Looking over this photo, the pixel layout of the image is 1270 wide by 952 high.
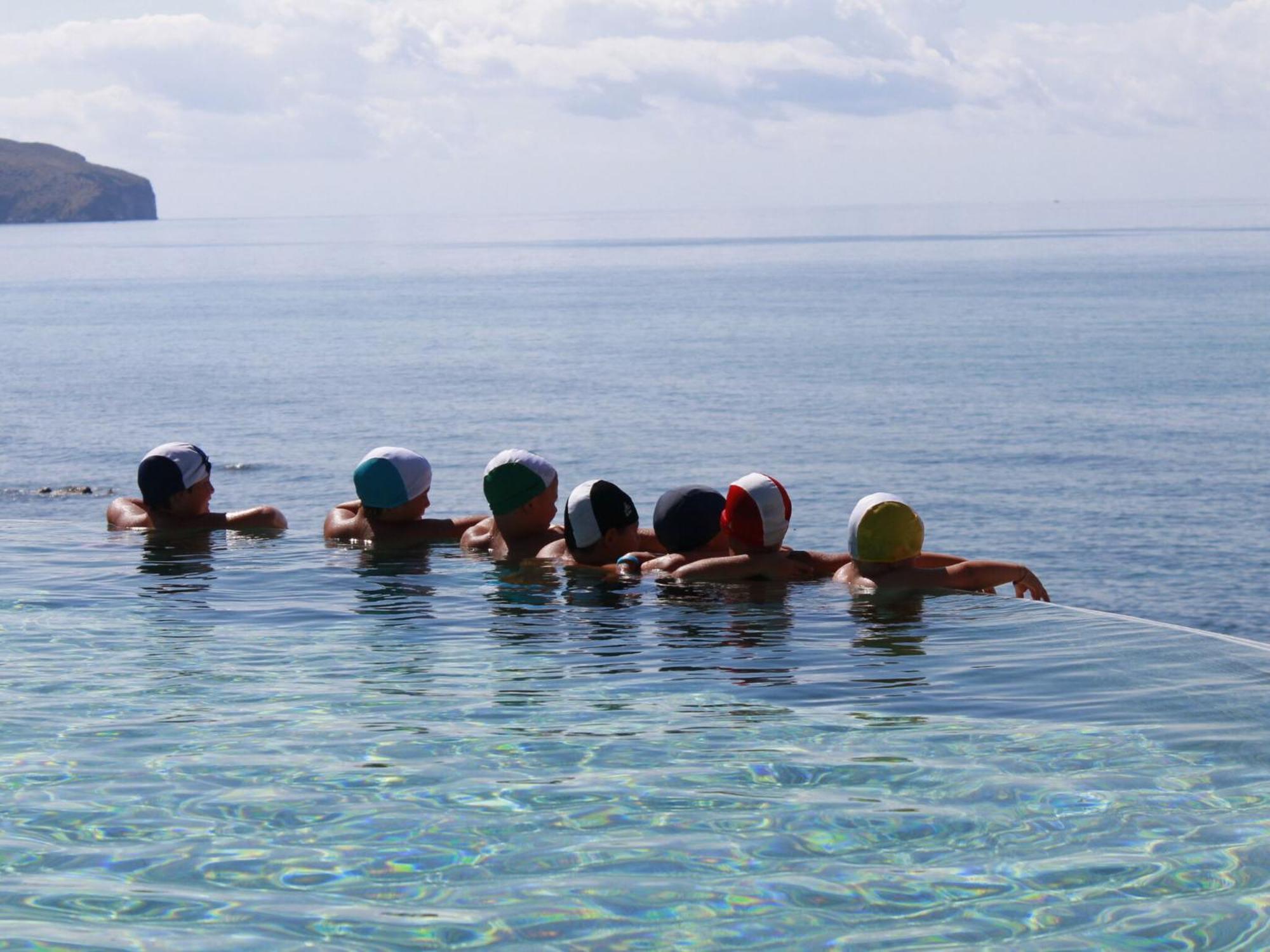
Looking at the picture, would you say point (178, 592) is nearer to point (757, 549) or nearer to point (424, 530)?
point (424, 530)

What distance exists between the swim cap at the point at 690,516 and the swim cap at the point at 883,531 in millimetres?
1162

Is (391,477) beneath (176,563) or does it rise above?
above

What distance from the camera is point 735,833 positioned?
6984mm

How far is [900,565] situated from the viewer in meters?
11.9

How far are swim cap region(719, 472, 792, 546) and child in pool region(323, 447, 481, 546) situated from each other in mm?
3273

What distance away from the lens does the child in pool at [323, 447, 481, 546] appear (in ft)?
45.4

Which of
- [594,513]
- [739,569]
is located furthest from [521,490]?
[739,569]

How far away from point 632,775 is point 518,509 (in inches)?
223

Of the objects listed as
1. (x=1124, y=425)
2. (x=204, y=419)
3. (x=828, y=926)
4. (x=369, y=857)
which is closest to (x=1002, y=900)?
(x=828, y=926)

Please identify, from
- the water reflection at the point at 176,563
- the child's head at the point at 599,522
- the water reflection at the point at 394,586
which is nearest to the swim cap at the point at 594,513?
the child's head at the point at 599,522

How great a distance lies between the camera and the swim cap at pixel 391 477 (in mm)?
13742

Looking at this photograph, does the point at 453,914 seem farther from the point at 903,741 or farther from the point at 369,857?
the point at 903,741

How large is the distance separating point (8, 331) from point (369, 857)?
80.7 m

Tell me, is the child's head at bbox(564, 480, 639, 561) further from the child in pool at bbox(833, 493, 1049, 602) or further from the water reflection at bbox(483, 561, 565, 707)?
the child in pool at bbox(833, 493, 1049, 602)
